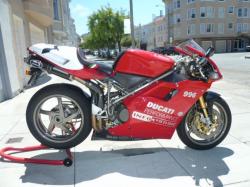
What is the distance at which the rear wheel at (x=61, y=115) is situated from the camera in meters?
3.27

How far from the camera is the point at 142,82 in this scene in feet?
10.3

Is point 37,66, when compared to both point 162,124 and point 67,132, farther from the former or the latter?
point 162,124

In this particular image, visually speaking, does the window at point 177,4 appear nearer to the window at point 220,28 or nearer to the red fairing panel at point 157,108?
the window at point 220,28

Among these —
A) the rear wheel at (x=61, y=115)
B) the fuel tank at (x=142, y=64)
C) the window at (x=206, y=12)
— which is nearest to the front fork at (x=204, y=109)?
the fuel tank at (x=142, y=64)

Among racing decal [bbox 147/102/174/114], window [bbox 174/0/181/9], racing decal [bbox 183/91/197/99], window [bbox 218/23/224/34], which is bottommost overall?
racing decal [bbox 147/102/174/114]

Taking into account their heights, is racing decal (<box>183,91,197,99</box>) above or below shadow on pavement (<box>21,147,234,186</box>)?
above

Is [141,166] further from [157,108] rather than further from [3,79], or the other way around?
[3,79]

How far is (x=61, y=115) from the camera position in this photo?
3.37 metres

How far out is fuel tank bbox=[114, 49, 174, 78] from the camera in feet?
10.1

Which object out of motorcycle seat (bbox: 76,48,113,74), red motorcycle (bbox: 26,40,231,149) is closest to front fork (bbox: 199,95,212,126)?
red motorcycle (bbox: 26,40,231,149)

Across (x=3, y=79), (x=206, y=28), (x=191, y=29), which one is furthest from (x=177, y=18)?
(x=3, y=79)

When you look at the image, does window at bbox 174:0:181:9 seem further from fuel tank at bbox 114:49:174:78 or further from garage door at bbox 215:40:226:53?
fuel tank at bbox 114:49:174:78

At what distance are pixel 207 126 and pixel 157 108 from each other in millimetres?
780

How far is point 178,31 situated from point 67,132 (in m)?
49.7
